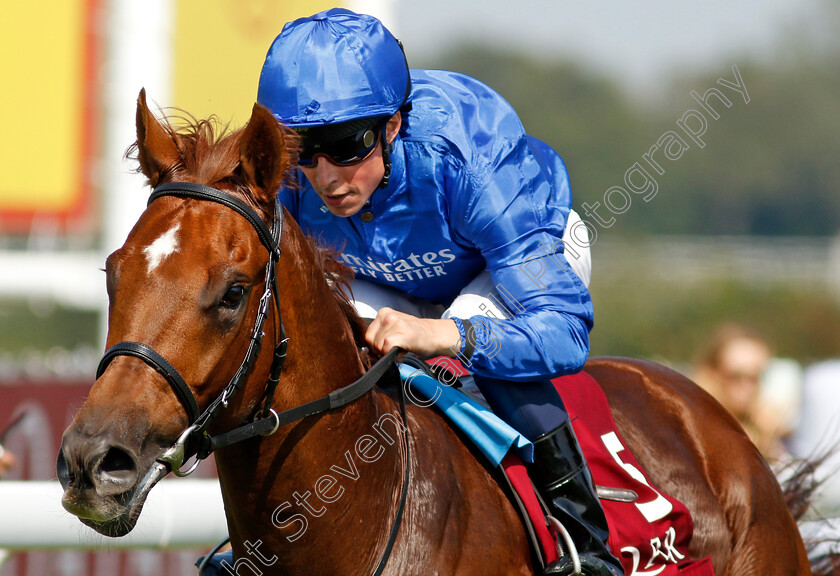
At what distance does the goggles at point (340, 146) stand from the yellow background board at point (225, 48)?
6.41 m

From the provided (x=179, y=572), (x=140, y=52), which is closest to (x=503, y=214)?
(x=179, y=572)

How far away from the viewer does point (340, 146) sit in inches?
102

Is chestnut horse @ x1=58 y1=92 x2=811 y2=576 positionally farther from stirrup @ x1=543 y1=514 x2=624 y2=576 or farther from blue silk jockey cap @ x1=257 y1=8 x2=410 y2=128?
blue silk jockey cap @ x1=257 y1=8 x2=410 y2=128

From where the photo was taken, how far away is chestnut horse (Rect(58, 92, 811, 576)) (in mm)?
1938

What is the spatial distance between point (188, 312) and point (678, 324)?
64.8 feet

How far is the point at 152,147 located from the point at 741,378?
4360 mm

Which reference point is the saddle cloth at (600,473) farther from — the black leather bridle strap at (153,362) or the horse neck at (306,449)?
the black leather bridle strap at (153,362)

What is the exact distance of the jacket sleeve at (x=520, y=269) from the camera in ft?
8.57

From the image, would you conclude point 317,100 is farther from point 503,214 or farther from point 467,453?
point 467,453

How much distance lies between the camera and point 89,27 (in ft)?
28.2

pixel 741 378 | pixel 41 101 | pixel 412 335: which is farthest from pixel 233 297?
pixel 41 101

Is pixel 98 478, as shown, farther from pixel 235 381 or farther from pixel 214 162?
pixel 214 162

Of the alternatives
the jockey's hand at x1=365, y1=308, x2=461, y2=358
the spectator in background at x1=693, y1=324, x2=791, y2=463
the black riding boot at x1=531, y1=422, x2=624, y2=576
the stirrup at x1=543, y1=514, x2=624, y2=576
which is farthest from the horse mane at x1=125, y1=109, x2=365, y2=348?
the spectator in background at x1=693, y1=324, x2=791, y2=463

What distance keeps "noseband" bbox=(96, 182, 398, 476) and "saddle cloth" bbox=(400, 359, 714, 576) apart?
53 centimetres
